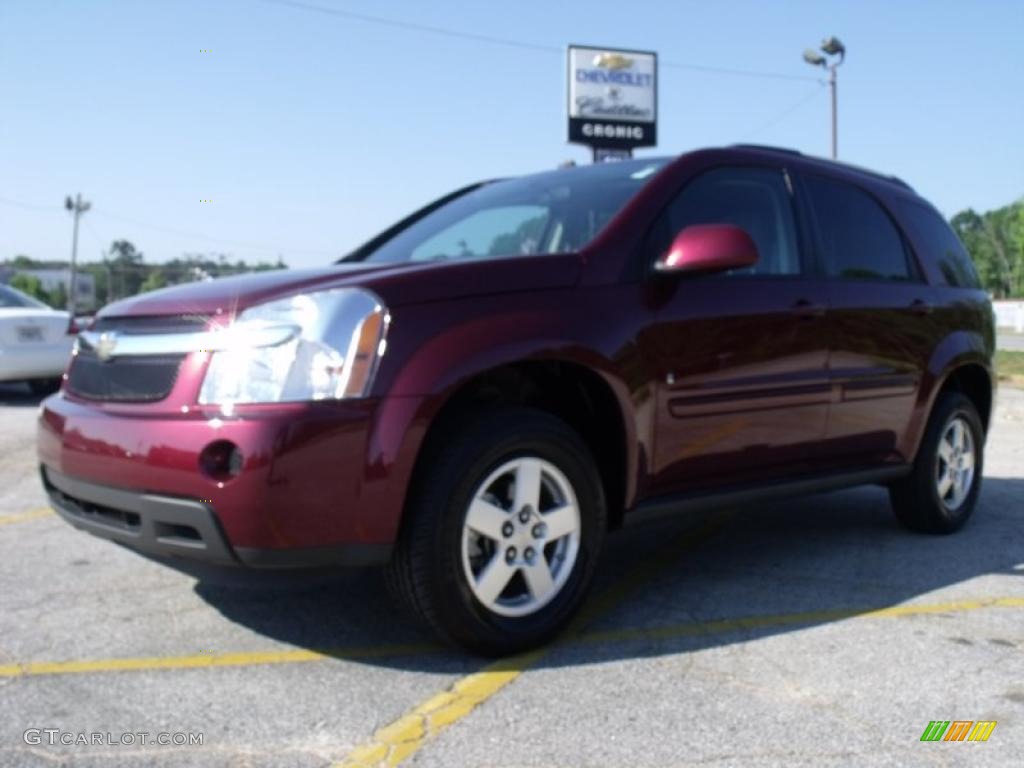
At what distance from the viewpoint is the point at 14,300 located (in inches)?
449

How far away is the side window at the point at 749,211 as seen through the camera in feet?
13.3

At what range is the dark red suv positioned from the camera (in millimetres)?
3000

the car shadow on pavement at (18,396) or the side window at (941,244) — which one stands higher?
the side window at (941,244)

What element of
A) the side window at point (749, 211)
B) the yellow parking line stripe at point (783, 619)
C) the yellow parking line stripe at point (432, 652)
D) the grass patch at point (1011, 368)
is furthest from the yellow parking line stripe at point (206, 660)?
the grass patch at point (1011, 368)

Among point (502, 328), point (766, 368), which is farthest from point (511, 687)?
point (766, 368)

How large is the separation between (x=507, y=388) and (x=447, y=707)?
3.67 ft

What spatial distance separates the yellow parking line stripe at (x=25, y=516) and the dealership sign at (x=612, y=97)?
22212 millimetres

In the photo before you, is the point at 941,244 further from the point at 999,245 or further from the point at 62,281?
the point at 62,281

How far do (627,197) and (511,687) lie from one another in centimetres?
185

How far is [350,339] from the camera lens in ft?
9.95

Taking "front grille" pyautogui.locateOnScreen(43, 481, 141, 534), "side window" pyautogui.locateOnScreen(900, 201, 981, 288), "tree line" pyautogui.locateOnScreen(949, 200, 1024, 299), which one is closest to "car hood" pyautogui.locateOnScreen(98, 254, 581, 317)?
"front grille" pyautogui.locateOnScreen(43, 481, 141, 534)

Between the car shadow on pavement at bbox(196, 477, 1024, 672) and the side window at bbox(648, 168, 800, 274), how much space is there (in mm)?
1053

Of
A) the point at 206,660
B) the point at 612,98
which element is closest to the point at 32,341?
the point at 206,660

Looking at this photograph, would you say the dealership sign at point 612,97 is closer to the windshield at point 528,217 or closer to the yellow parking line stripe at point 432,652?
the windshield at point 528,217
